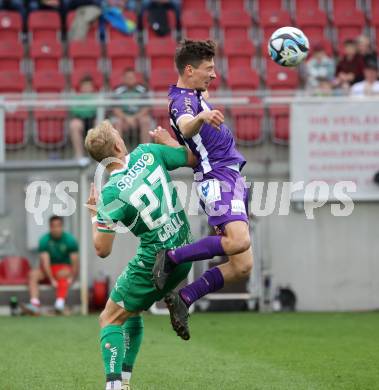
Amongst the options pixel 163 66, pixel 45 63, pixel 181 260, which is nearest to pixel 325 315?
Result: pixel 163 66

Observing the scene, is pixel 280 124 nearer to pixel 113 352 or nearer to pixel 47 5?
pixel 47 5

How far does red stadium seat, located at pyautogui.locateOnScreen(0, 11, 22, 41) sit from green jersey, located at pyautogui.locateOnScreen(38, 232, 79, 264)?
4254mm

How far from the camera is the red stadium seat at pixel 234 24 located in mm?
18328

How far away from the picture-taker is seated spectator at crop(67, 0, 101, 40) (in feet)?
58.3

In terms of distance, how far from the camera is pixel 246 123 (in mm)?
15766

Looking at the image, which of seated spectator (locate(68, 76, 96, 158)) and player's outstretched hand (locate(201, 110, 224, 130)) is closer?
player's outstretched hand (locate(201, 110, 224, 130))

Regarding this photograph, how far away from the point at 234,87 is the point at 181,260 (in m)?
10.2

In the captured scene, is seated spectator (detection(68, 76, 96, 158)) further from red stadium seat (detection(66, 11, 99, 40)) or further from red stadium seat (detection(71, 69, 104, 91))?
red stadium seat (detection(66, 11, 99, 40))

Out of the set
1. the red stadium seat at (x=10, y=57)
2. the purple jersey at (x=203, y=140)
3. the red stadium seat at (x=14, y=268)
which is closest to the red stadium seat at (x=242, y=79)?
the red stadium seat at (x=10, y=57)

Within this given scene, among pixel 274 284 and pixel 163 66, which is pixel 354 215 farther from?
pixel 163 66

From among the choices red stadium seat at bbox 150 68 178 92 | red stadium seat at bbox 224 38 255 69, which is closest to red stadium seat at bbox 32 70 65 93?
red stadium seat at bbox 150 68 178 92

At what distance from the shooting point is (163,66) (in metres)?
17.5

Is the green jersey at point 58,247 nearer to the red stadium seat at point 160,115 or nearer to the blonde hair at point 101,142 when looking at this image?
the red stadium seat at point 160,115

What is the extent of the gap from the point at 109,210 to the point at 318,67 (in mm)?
10174
